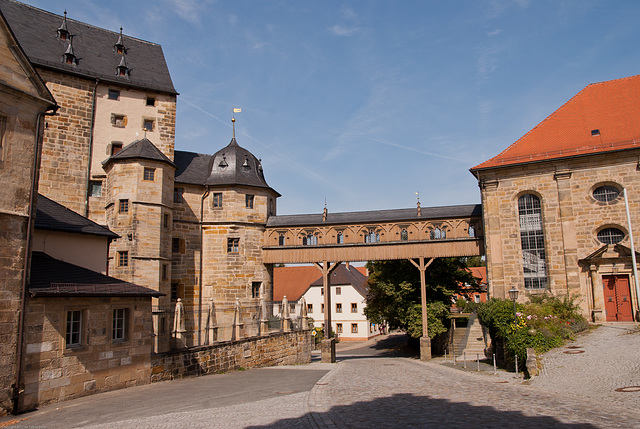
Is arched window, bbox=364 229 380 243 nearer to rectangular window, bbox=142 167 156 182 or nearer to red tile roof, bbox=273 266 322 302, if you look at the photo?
rectangular window, bbox=142 167 156 182

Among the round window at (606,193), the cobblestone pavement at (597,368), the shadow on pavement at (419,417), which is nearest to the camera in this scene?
the shadow on pavement at (419,417)

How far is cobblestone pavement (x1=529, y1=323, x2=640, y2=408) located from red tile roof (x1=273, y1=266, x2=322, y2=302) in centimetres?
3620

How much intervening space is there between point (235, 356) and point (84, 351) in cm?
671

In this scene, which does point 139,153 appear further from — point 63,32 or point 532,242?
point 532,242

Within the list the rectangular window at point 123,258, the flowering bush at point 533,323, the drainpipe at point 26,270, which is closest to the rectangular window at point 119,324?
the drainpipe at point 26,270

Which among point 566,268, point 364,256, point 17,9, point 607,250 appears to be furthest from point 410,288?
point 17,9

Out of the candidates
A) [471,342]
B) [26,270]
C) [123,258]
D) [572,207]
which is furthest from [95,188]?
[572,207]

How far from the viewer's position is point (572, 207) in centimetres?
2108

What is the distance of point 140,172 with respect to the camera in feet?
69.9

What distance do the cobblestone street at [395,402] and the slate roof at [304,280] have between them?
1383 inches

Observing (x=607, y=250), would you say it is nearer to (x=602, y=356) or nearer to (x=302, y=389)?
(x=602, y=356)

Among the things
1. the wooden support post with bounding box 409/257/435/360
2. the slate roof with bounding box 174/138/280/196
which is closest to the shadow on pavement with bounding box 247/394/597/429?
the wooden support post with bounding box 409/257/435/360

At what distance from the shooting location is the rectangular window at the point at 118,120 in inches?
960

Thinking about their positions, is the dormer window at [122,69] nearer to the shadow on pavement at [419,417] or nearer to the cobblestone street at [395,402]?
the cobblestone street at [395,402]
